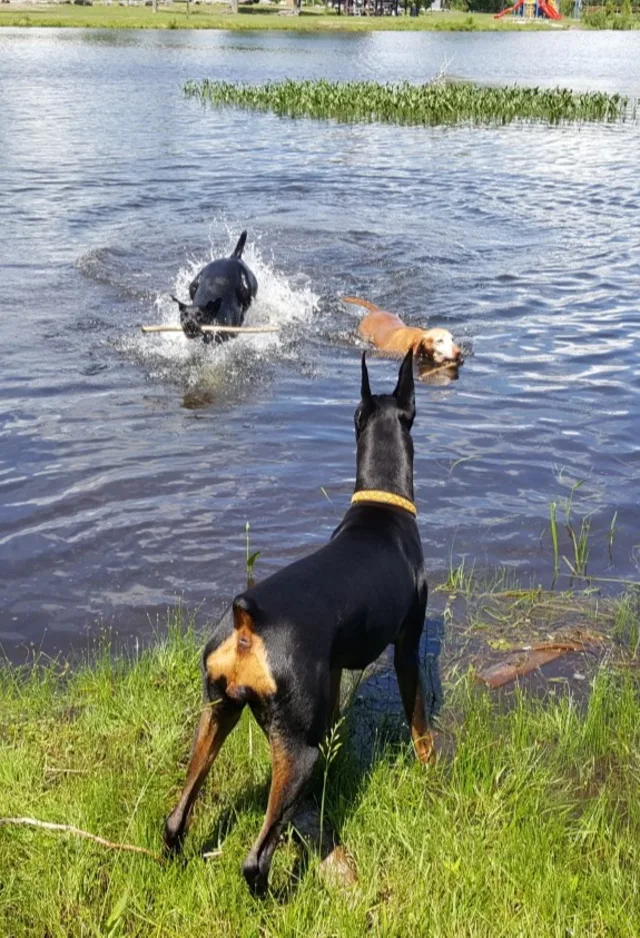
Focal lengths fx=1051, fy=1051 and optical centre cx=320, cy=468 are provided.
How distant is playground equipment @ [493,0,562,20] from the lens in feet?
405

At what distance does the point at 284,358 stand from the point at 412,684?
6750 millimetres

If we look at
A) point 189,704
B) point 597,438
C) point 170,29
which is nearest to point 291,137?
point 597,438

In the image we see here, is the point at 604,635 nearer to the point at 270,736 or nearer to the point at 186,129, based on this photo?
the point at 270,736

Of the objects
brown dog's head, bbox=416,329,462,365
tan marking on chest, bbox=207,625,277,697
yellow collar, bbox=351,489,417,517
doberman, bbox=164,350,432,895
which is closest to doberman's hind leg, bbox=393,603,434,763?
doberman, bbox=164,350,432,895

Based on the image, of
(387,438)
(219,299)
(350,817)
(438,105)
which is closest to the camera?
(350,817)

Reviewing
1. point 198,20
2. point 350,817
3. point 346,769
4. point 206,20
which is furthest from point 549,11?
point 350,817

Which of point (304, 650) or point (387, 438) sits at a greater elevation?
point (387, 438)

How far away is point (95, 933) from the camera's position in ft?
10.0

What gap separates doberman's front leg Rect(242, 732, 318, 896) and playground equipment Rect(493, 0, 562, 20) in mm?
130128

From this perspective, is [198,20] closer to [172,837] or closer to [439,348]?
[439,348]

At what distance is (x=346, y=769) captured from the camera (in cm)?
390

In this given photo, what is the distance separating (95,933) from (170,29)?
277 ft

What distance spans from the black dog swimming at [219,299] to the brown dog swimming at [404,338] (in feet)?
4.21

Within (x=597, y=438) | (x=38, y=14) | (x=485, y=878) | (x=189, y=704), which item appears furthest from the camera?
(x=38, y=14)
